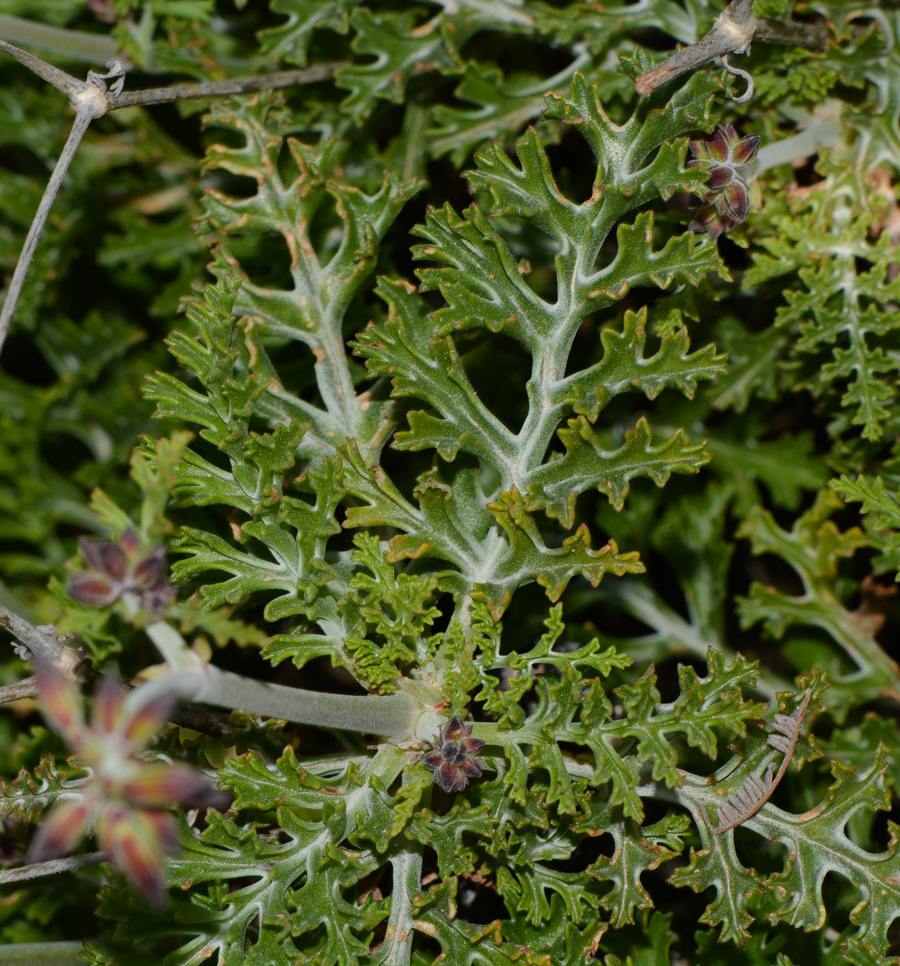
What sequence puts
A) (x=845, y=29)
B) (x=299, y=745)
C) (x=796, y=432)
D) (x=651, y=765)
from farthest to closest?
(x=796, y=432)
(x=845, y=29)
(x=299, y=745)
(x=651, y=765)

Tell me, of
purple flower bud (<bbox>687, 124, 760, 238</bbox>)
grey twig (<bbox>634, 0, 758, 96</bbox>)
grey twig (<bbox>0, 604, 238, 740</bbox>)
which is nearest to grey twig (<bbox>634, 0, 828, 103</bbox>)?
grey twig (<bbox>634, 0, 758, 96</bbox>)

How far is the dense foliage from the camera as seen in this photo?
2342 millimetres

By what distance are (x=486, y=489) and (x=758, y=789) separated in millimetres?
1154

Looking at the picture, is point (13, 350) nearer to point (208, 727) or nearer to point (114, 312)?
point (114, 312)

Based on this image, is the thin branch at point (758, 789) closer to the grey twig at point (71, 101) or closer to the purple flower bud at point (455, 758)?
the purple flower bud at point (455, 758)

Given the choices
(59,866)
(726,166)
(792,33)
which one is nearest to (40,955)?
(59,866)

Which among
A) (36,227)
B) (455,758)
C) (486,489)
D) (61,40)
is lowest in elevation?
(455,758)

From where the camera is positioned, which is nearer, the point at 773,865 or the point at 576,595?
the point at 773,865

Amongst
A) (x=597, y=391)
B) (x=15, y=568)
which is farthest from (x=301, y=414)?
(x=15, y=568)

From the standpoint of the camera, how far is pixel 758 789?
2.44 m

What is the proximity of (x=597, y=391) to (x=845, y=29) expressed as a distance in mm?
1496

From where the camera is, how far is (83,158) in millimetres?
3756

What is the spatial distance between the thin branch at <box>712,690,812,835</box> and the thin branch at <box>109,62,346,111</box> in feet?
7.36

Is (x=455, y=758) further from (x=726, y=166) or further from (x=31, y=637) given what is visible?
(x=726, y=166)
